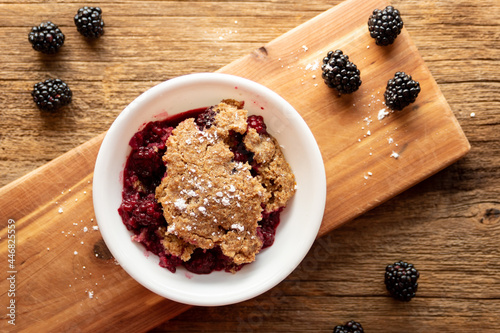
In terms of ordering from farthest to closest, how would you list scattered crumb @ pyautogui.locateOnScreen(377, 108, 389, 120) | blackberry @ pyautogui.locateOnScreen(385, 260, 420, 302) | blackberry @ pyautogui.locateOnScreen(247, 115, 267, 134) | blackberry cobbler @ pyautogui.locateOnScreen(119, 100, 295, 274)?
blackberry @ pyautogui.locateOnScreen(385, 260, 420, 302), scattered crumb @ pyautogui.locateOnScreen(377, 108, 389, 120), blackberry @ pyautogui.locateOnScreen(247, 115, 267, 134), blackberry cobbler @ pyautogui.locateOnScreen(119, 100, 295, 274)

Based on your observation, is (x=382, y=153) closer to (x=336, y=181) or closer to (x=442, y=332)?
(x=336, y=181)

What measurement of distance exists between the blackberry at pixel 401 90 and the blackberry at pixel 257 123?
0.68 meters

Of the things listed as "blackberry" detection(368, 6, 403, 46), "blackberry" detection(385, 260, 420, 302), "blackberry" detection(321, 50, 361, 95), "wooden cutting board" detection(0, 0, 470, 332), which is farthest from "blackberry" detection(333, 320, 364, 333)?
"blackberry" detection(368, 6, 403, 46)

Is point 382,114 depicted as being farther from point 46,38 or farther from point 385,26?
point 46,38

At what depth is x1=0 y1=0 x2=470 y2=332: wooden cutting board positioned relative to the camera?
2205 millimetres

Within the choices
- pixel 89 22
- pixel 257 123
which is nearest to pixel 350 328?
pixel 257 123

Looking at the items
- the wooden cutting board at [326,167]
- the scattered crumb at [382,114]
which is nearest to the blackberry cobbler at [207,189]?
the wooden cutting board at [326,167]

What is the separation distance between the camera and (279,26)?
2.47 metres

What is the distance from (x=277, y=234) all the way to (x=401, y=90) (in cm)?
92

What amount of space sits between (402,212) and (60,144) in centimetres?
194

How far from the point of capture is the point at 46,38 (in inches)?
91.2

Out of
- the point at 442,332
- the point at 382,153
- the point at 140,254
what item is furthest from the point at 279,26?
the point at 442,332

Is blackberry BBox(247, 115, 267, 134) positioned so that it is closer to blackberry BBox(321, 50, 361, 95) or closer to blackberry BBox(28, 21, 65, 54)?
blackberry BBox(321, 50, 361, 95)

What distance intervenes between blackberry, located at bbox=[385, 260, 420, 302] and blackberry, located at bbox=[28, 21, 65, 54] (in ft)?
7.11
